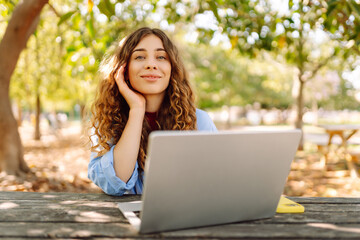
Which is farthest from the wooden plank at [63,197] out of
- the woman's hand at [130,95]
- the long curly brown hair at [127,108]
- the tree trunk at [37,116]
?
the tree trunk at [37,116]

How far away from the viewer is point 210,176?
110cm

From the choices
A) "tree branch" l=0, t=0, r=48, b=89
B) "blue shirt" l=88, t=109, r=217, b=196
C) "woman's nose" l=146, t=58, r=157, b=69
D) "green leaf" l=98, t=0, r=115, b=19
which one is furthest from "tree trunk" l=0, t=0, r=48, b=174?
"blue shirt" l=88, t=109, r=217, b=196

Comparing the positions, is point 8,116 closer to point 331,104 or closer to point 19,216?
point 19,216

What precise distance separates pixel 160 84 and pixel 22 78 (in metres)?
12.4

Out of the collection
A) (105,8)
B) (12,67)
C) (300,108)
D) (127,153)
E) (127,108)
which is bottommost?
(300,108)

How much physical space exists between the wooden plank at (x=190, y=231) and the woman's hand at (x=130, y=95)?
2.62 ft

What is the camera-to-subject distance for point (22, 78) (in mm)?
12789

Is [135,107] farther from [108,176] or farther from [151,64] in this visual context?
[108,176]

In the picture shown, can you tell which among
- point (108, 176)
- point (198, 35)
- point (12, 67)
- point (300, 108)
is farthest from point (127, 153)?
point (300, 108)

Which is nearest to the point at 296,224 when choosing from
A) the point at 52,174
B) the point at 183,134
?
the point at 183,134

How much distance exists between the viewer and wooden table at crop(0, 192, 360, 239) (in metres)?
1.12

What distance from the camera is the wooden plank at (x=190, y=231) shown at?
43.8 inches

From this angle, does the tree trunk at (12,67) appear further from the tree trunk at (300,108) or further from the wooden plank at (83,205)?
the tree trunk at (300,108)

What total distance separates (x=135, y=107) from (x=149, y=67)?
0.26 meters
